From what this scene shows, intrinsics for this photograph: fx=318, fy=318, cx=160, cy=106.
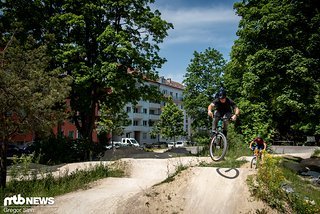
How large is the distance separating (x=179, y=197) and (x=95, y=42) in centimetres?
1617

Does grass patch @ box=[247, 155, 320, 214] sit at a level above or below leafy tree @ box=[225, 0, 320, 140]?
below

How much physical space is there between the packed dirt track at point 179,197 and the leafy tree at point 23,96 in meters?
2.68

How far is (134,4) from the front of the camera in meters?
23.2

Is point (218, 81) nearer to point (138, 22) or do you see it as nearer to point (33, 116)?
point (138, 22)

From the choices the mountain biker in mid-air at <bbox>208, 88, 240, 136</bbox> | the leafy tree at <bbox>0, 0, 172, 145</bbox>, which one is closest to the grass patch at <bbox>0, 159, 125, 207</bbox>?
the mountain biker in mid-air at <bbox>208, 88, 240, 136</bbox>

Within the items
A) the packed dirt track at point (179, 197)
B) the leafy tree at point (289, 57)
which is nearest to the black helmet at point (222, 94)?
the packed dirt track at point (179, 197)

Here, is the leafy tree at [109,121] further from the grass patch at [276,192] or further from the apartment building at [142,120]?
the grass patch at [276,192]

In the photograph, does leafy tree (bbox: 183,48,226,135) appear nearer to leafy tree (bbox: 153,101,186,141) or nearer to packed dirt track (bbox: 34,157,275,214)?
leafy tree (bbox: 153,101,186,141)

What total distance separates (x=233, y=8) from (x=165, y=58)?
704cm

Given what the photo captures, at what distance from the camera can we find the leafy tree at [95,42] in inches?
798

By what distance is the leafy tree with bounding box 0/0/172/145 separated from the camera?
2027 centimetres

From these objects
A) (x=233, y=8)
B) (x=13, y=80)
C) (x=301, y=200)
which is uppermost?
(x=233, y=8)

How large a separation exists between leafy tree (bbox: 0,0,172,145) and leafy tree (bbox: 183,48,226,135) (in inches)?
841

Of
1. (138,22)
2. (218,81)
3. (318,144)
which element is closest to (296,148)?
(318,144)
